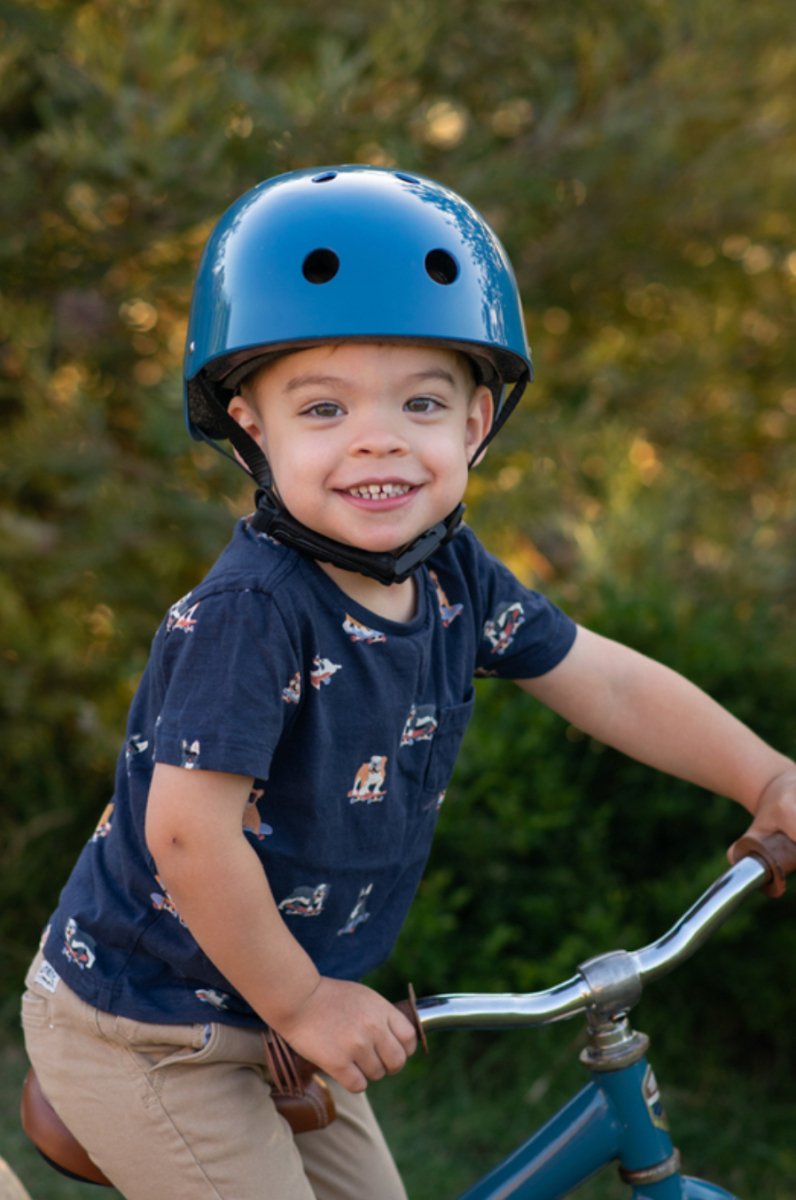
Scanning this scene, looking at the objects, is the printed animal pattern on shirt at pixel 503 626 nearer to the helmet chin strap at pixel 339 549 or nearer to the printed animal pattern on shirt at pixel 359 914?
the helmet chin strap at pixel 339 549

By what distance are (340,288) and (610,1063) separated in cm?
114

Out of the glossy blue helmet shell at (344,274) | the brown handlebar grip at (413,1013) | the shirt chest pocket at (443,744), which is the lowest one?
the brown handlebar grip at (413,1013)

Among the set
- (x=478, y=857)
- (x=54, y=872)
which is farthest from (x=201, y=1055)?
(x=54, y=872)

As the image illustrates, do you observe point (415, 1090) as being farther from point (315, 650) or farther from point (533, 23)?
point (533, 23)

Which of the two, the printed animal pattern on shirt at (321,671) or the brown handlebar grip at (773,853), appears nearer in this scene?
the printed animal pattern on shirt at (321,671)

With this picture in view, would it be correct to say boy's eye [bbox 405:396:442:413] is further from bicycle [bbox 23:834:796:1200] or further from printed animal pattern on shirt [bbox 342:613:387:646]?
bicycle [bbox 23:834:796:1200]

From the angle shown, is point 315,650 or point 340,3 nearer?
point 315,650

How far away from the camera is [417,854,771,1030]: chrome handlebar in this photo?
6.20ft

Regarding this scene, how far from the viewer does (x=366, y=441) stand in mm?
1983

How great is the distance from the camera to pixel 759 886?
2115 mm

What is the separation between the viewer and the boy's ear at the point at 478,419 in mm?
2287

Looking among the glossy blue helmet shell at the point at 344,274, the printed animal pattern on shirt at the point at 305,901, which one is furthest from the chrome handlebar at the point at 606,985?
the glossy blue helmet shell at the point at 344,274

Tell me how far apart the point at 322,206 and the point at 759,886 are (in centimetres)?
116

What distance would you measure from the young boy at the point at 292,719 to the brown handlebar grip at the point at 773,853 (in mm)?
43
